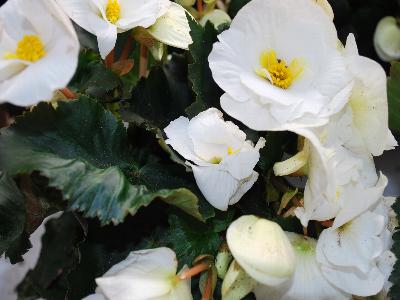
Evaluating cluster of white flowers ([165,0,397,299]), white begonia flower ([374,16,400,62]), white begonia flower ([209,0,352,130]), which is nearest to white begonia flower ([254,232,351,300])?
cluster of white flowers ([165,0,397,299])

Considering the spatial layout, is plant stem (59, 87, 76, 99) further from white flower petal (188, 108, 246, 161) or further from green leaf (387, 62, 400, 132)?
green leaf (387, 62, 400, 132)

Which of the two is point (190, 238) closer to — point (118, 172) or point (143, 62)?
point (118, 172)

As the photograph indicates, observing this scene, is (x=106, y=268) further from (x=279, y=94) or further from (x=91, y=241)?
(x=279, y=94)

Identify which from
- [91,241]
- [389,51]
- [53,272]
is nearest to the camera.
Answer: [91,241]

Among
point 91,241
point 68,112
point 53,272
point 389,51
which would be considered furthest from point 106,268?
point 389,51

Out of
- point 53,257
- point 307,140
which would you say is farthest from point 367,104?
point 53,257
